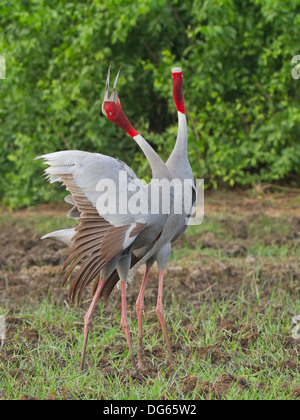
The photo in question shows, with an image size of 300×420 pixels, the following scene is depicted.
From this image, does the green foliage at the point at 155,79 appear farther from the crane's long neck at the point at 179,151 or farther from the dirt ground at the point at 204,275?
the crane's long neck at the point at 179,151

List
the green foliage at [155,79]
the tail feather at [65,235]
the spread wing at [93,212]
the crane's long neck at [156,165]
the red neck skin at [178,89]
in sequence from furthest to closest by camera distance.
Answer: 1. the green foliage at [155,79]
2. the red neck skin at [178,89]
3. the tail feather at [65,235]
4. the crane's long neck at [156,165]
5. the spread wing at [93,212]

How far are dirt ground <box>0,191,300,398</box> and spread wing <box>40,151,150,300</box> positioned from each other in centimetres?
62

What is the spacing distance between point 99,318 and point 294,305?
1.24 metres

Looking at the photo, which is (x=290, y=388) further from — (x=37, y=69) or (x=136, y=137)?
(x=37, y=69)

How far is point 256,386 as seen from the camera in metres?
3.04

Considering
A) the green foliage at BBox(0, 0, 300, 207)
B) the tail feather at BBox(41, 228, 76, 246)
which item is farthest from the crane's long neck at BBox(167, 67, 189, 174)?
the green foliage at BBox(0, 0, 300, 207)

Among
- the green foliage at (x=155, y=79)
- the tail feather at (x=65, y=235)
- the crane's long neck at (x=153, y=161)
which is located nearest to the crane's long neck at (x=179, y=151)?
the crane's long neck at (x=153, y=161)

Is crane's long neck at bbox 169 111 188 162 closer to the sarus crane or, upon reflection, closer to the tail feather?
the sarus crane

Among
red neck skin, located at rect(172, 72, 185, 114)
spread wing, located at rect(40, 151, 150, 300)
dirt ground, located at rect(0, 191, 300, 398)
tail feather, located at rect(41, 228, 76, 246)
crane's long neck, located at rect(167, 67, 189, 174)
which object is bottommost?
dirt ground, located at rect(0, 191, 300, 398)

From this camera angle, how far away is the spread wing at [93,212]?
310cm


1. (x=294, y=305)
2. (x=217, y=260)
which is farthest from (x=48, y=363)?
(x=217, y=260)

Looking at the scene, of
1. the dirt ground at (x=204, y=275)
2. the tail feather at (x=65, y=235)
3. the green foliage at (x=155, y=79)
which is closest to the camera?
the tail feather at (x=65, y=235)

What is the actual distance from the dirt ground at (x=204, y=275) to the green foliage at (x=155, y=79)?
1.07 m

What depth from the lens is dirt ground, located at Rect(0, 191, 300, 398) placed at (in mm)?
3709
